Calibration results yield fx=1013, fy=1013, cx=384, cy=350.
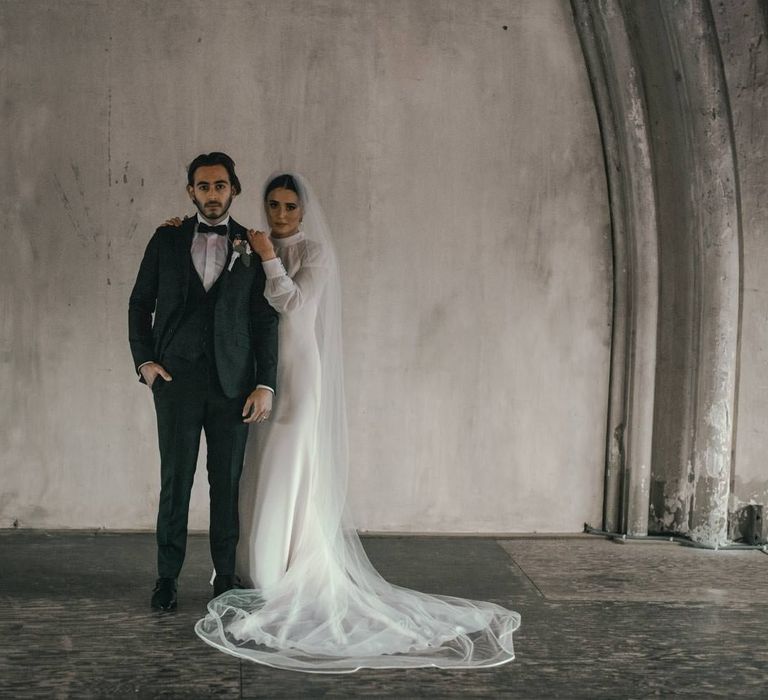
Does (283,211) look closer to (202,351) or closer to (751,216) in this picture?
(202,351)

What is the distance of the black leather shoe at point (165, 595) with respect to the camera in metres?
4.44

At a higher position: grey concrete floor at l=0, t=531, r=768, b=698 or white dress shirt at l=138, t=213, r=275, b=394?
white dress shirt at l=138, t=213, r=275, b=394

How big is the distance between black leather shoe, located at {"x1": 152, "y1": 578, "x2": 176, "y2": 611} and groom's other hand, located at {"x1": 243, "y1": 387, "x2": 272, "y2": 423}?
792mm

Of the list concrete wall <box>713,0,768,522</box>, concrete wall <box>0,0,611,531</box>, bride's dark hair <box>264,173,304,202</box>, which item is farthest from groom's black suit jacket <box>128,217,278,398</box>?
concrete wall <box>713,0,768,522</box>

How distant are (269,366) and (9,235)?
238 centimetres

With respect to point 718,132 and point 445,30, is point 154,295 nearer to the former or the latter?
point 445,30

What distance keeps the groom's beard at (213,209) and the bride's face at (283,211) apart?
8.4 inches

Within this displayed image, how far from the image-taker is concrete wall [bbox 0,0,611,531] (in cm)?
604

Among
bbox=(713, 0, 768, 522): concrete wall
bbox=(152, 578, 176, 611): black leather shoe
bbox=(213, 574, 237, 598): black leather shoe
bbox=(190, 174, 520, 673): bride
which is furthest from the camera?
bbox=(713, 0, 768, 522): concrete wall

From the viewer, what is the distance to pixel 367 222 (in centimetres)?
620

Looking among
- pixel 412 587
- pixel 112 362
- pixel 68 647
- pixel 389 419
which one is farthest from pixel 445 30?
pixel 68 647

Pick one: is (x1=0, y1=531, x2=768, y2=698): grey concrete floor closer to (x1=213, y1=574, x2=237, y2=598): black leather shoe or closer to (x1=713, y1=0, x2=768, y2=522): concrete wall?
(x1=213, y1=574, x2=237, y2=598): black leather shoe

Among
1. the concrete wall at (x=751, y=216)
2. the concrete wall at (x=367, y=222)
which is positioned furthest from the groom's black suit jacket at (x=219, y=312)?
the concrete wall at (x=751, y=216)

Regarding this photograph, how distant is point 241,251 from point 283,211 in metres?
0.32
